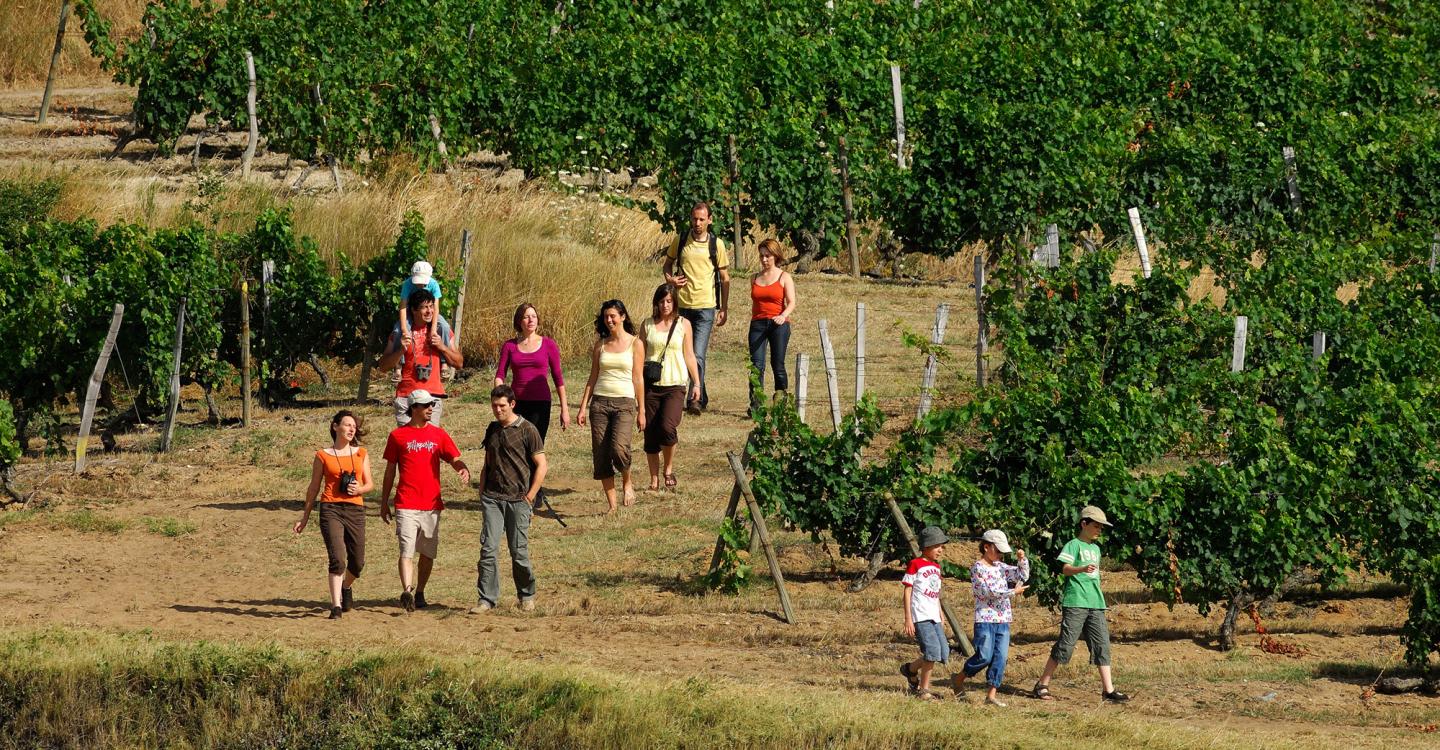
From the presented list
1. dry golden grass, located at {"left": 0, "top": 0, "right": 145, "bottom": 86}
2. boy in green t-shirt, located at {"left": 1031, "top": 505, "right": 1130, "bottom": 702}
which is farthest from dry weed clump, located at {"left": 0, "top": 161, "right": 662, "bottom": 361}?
dry golden grass, located at {"left": 0, "top": 0, "right": 145, "bottom": 86}

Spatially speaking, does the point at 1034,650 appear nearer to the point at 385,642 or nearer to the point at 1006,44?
the point at 385,642

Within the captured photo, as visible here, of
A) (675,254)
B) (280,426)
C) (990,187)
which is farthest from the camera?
(990,187)

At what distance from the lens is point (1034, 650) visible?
38.3ft

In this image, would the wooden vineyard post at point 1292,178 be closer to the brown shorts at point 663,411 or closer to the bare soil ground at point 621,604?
the bare soil ground at point 621,604

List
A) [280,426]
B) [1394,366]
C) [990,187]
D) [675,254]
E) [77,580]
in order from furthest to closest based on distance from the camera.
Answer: [990,187] → [280,426] → [675,254] → [1394,366] → [77,580]

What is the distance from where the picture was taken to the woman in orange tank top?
15.5m

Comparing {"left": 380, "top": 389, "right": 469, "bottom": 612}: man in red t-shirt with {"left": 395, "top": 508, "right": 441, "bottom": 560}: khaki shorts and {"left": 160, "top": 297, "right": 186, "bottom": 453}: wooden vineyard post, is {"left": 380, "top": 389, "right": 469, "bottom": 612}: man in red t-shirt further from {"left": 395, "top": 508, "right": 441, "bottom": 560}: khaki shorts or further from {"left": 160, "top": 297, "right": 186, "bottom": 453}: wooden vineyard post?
{"left": 160, "top": 297, "right": 186, "bottom": 453}: wooden vineyard post

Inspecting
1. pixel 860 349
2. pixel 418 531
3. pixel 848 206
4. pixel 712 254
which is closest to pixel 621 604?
pixel 418 531

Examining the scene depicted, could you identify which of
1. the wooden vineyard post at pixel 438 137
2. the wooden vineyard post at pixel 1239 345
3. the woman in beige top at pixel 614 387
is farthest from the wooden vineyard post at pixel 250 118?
the wooden vineyard post at pixel 1239 345

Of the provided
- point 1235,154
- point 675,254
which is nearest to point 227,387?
point 675,254

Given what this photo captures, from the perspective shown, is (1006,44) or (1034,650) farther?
(1006,44)

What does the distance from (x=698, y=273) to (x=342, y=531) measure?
471cm

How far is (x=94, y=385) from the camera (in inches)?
608

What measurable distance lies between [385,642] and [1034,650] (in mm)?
4057
